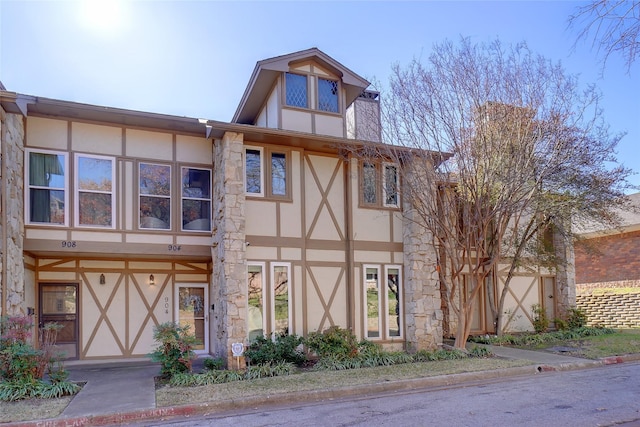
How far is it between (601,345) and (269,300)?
9.22m

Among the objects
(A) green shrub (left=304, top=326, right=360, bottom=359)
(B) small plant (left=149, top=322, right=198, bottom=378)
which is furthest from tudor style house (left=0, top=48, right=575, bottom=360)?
(B) small plant (left=149, top=322, right=198, bottom=378)

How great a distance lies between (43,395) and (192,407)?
106 inches

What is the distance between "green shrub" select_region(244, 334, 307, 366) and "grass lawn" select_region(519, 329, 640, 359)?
6.88m

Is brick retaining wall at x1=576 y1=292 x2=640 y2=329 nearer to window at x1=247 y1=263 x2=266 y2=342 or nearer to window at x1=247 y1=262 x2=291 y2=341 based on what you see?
window at x1=247 y1=262 x2=291 y2=341

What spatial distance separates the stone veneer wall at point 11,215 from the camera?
965 centimetres

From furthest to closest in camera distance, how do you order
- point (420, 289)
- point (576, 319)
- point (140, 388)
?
1. point (576, 319)
2. point (420, 289)
3. point (140, 388)

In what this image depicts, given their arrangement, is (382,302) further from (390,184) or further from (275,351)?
(275,351)

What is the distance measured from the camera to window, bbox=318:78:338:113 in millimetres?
13617

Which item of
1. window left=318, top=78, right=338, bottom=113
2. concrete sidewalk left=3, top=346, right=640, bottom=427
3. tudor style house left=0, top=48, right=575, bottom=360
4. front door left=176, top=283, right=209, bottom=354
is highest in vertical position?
window left=318, top=78, right=338, bottom=113

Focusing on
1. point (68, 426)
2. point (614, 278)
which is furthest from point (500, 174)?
point (614, 278)

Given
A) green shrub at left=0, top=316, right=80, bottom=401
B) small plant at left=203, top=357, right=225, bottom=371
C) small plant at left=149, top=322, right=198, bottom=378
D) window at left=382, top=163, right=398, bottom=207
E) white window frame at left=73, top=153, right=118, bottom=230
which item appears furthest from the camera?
window at left=382, top=163, right=398, bottom=207

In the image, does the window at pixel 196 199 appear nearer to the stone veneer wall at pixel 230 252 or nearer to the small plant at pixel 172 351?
the stone veneer wall at pixel 230 252

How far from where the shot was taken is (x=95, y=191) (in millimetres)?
11508

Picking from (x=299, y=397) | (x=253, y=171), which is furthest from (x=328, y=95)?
(x=299, y=397)
